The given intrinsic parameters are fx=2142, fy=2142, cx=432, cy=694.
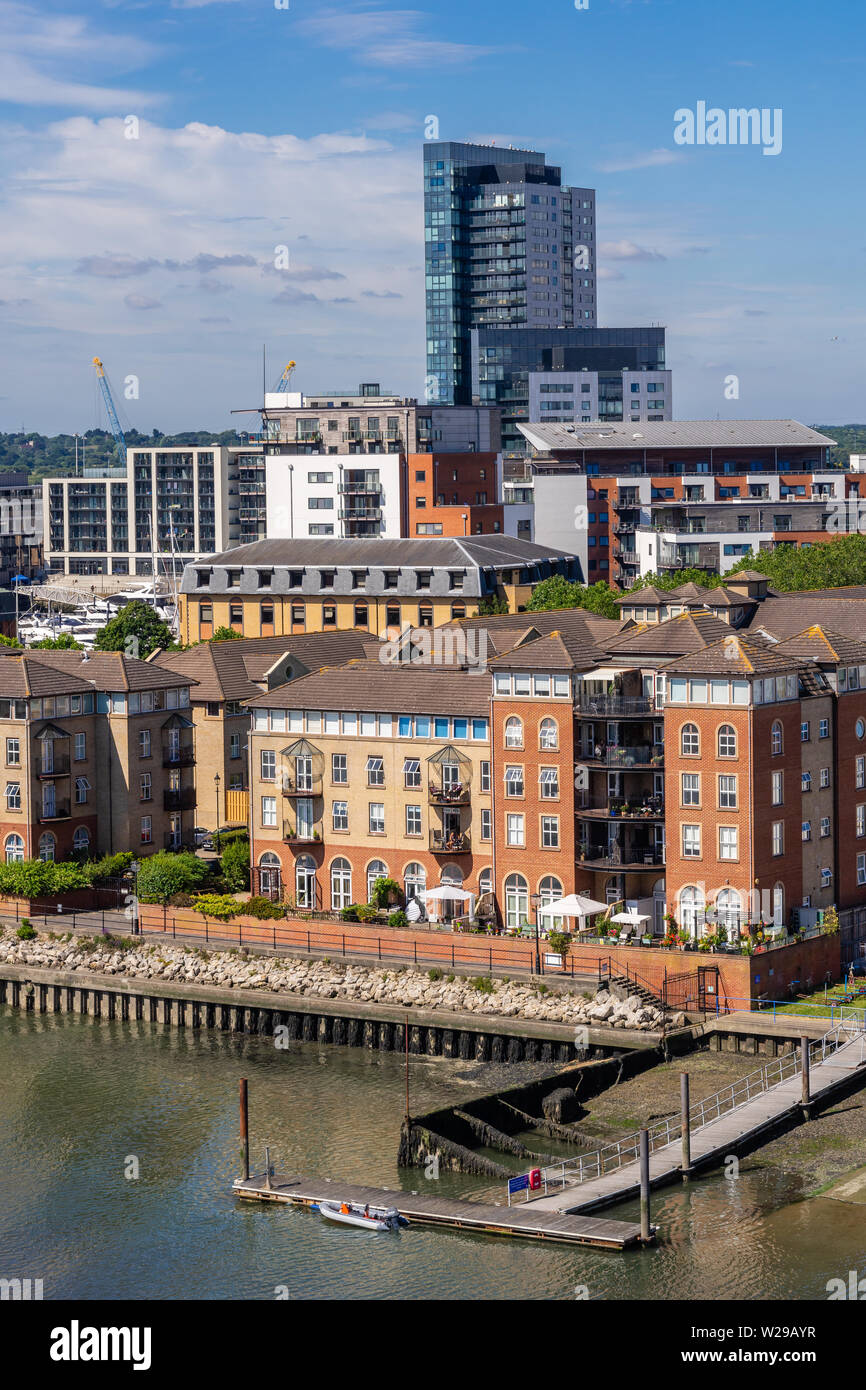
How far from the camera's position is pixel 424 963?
81688 mm

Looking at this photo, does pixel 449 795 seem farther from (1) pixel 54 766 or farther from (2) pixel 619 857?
(1) pixel 54 766

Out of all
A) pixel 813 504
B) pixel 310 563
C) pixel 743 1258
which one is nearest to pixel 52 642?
pixel 310 563

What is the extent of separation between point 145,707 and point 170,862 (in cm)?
1011

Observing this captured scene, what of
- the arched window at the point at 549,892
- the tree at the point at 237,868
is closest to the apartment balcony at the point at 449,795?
the arched window at the point at 549,892

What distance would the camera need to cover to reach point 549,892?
83625 millimetres

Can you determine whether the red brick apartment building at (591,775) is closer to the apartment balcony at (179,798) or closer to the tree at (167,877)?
the tree at (167,877)

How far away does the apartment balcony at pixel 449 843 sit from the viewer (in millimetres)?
86438

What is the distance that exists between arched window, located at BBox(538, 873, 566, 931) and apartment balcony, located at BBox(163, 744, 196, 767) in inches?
909

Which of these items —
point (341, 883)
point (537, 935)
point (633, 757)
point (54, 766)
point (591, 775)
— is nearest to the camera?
point (537, 935)

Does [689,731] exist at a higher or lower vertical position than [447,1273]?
higher

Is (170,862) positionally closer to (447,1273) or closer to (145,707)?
(145,707)

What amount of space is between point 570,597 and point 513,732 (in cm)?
6591

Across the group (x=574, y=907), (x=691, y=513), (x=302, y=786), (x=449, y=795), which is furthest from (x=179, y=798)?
(x=691, y=513)

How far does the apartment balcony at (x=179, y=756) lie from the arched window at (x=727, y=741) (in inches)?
1225
